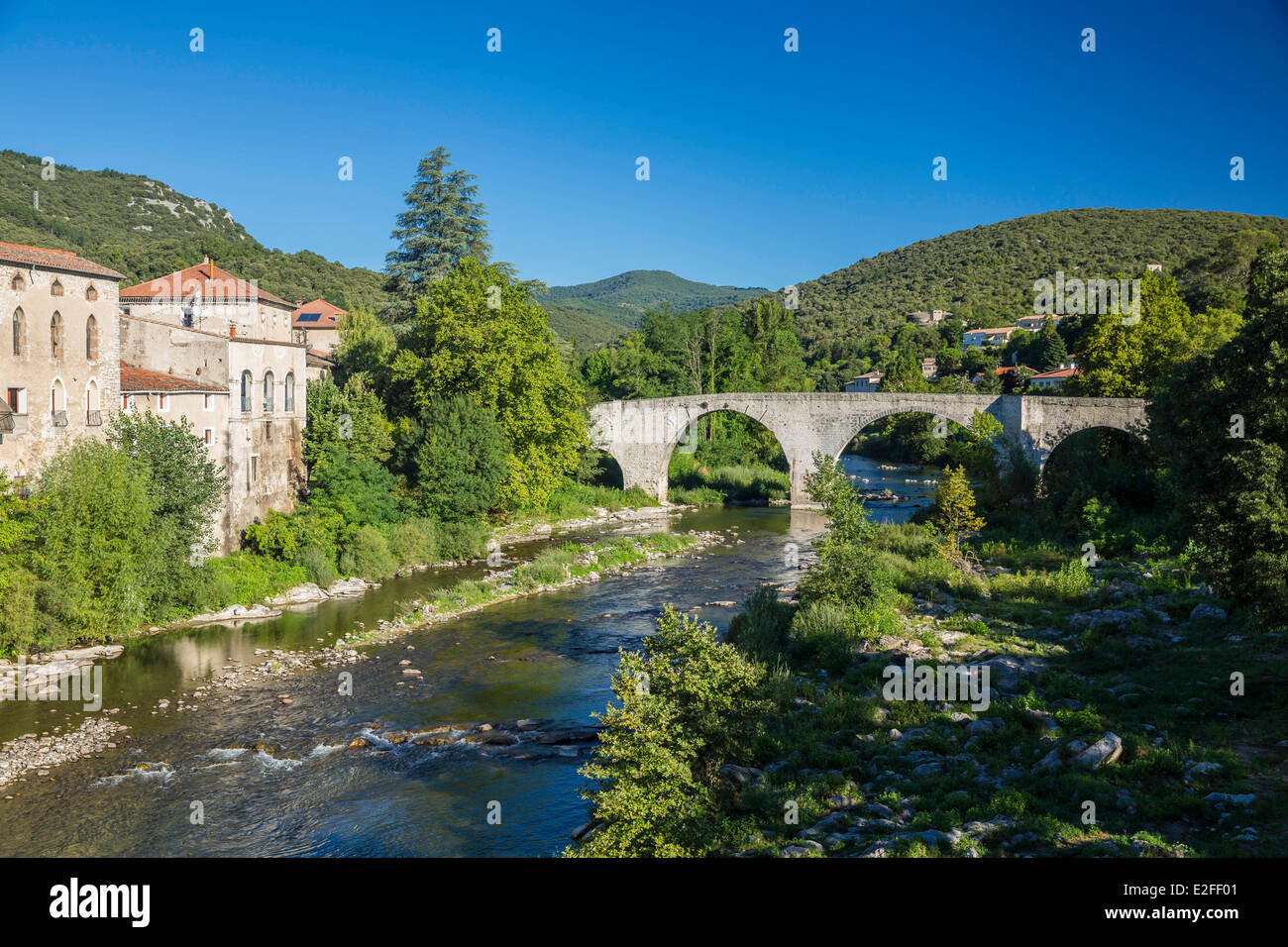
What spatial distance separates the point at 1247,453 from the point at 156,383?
24.5 m

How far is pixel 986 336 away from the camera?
87000mm

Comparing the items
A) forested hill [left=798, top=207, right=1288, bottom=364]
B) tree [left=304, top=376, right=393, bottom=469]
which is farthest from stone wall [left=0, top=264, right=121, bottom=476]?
forested hill [left=798, top=207, right=1288, bottom=364]

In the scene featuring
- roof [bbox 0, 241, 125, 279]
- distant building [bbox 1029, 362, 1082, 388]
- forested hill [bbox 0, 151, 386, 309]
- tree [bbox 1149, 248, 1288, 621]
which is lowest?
tree [bbox 1149, 248, 1288, 621]

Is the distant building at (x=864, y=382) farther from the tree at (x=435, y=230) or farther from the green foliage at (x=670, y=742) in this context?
the green foliage at (x=670, y=742)

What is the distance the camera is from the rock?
10.9 metres

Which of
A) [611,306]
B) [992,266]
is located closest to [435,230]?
[992,266]

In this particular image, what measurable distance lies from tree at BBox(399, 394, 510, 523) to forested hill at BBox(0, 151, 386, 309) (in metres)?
21.5

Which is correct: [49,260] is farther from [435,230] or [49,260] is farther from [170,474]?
[435,230]

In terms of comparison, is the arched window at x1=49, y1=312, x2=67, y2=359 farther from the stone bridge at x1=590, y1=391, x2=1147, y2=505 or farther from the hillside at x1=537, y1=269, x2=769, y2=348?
the hillside at x1=537, y1=269, x2=769, y2=348

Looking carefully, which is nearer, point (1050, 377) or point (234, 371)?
point (234, 371)

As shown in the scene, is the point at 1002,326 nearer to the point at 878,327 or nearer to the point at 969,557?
the point at 878,327

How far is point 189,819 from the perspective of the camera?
41.1 ft

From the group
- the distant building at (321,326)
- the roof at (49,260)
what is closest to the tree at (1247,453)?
the roof at (49,260)
